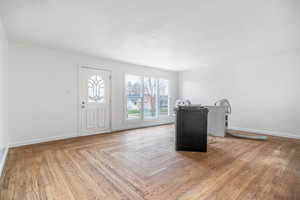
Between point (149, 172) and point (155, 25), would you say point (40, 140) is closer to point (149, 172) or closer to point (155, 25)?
point (149, 172)

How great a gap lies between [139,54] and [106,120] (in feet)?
8.06

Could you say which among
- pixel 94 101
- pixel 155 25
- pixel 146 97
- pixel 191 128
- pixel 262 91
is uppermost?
pixel 155 25

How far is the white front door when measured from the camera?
4.28m

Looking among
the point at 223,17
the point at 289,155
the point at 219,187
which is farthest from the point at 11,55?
the point at 289,155

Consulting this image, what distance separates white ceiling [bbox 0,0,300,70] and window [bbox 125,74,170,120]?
1.82 meters

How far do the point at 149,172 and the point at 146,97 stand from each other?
3.88m

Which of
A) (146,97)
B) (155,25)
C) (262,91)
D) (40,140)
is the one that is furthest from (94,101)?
(262,91)

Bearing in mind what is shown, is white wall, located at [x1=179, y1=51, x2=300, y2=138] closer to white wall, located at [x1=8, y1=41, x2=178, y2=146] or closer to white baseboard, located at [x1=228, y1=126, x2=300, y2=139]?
white baseboard, located at [x1=228, y1=126, x2=300, y2=139]

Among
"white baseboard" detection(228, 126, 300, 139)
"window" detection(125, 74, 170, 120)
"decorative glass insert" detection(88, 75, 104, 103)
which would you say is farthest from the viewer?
"window" detection(125, 74, 170, 120)

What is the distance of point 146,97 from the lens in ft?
19.2

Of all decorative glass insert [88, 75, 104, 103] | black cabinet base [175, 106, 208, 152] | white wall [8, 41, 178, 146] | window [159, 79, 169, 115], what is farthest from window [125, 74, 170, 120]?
black cabinet base [175, 106, 208, 152]

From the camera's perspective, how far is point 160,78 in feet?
20.7

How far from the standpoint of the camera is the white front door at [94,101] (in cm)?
428

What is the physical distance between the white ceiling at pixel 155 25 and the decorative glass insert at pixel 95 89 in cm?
96
